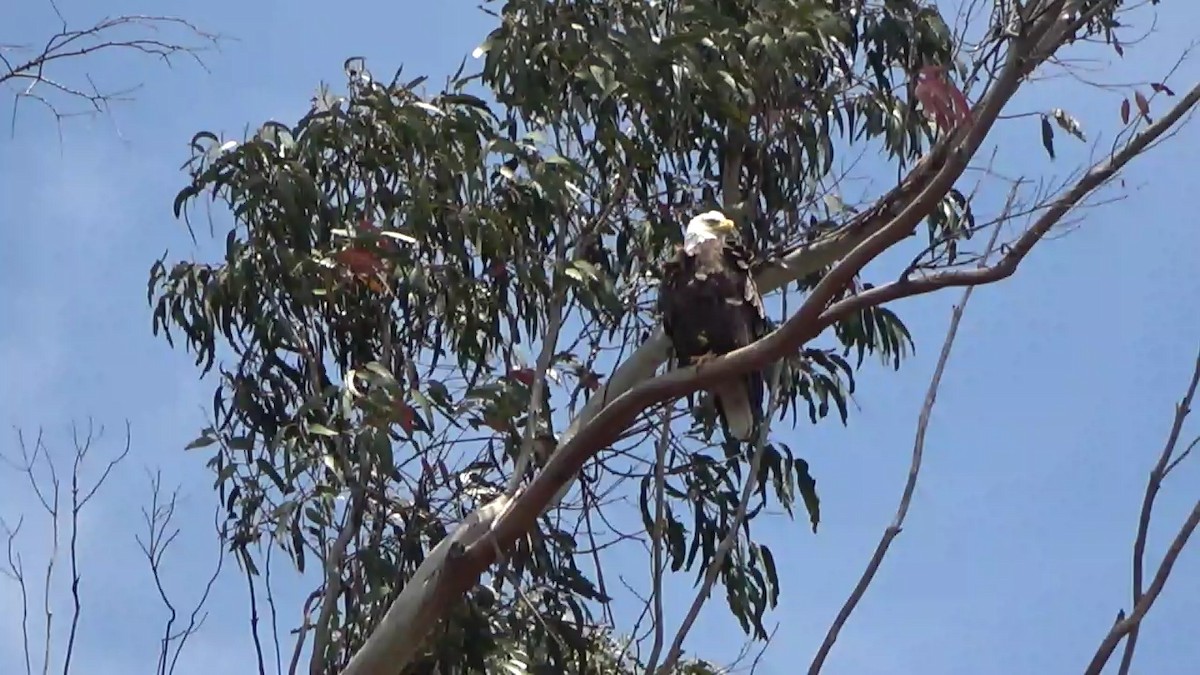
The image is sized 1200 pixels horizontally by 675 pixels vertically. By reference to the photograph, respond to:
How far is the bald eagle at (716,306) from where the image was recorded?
4773 millimetres

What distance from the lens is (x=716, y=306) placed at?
4762 millimetres

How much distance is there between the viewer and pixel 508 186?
16.7 ft

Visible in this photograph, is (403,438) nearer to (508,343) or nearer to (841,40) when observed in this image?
(508,343)

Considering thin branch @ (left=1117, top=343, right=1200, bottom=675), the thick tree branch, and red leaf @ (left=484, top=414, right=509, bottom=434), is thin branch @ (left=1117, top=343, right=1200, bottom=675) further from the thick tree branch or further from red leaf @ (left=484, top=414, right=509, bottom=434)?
red leaf @ (left=484, top=414, right=509, bottom=434)

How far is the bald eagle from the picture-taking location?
4773 millimetres

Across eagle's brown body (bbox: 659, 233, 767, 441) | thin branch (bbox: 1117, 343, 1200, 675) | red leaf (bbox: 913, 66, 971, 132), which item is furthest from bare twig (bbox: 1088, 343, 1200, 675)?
eagle's brown body (bbox: 659, 233, 767, 441)

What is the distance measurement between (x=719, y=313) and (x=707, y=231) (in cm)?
22

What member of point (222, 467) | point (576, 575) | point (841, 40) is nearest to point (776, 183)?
point (841, 40)

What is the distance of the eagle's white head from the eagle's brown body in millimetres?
19

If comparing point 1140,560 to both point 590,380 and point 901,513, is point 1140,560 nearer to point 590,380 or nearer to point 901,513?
point 901,513

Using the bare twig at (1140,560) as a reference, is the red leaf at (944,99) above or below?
above

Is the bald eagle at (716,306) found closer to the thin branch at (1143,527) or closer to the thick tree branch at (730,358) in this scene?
the thick tree branch at (730,358)

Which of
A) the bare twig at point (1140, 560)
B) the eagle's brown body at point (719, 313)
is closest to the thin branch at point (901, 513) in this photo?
the bare twig at point (1140, 560)

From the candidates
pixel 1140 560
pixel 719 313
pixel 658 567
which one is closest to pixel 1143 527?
pixel 1140 560
